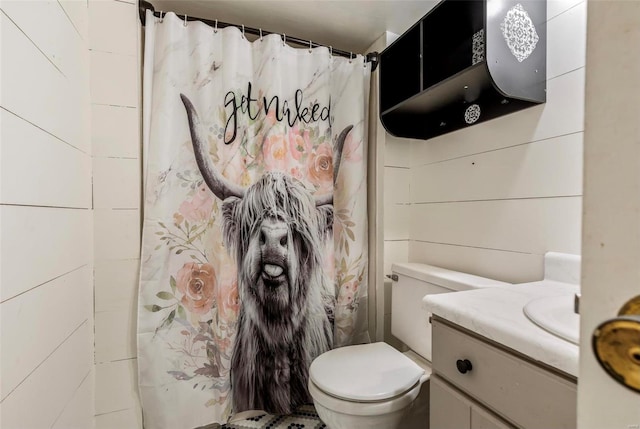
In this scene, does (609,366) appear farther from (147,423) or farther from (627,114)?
(147,423)

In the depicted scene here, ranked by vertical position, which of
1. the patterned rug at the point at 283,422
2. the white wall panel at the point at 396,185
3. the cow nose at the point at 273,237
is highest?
the white wall panel at the point at 396,185

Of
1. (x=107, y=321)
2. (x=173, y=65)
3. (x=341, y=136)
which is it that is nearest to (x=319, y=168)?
(x=341, y=136)

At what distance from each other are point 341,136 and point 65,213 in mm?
1221

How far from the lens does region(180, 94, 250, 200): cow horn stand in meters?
1.34

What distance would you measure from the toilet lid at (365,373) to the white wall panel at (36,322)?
2.78ft

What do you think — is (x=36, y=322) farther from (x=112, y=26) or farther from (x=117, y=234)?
(x=112, y=26)

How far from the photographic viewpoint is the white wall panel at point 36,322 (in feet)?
2.24

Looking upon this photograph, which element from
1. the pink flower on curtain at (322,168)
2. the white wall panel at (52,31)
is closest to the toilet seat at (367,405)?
the pink flower on curtain at (322,168)

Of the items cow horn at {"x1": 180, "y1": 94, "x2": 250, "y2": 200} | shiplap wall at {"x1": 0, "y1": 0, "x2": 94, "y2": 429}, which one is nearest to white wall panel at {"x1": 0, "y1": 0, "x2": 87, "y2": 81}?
shiplap wall at {"x1": 0, "y1": 0, "x2": 94, "y2": 429}

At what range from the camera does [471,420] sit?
65cm

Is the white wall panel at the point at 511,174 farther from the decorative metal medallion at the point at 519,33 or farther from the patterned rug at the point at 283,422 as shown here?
the patterned rug at the point at 283,422

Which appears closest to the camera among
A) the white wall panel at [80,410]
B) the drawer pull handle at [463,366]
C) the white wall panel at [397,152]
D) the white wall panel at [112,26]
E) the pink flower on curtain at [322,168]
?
the drawer pull handle at [463,366]

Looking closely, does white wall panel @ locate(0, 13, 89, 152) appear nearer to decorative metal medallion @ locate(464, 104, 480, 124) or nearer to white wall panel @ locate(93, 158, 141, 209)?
white wall panel @ locate(93, 158, 141, 209)

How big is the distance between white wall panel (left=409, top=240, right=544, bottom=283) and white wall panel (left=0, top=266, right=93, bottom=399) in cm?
156
